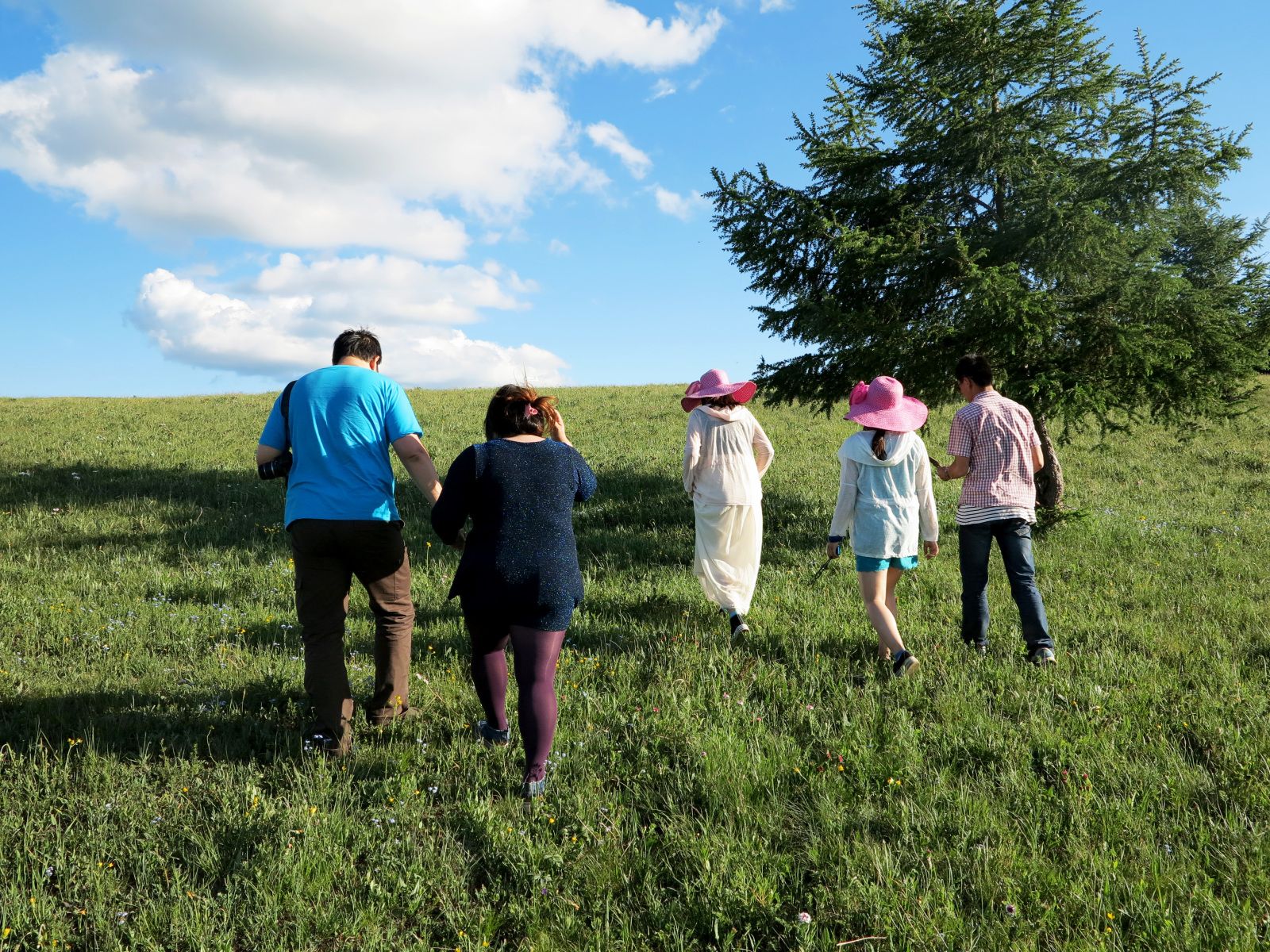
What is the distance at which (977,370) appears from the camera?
19.6 feet

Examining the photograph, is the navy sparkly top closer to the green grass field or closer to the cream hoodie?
the green grass field

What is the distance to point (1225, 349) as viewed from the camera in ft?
30.8

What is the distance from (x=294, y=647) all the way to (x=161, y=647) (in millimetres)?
1044

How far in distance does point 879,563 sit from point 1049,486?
23.7 feet

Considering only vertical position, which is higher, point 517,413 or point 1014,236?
point 1014,236

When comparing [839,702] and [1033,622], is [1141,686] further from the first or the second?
[839,702]

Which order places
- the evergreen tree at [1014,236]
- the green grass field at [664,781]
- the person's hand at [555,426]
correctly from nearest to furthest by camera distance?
1. the green grass field at [664,781]
2. the person's hand at [555,426]
3. the evergreen tree at [1014,236]

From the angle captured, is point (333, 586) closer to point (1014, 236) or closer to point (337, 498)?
point (337, 498)

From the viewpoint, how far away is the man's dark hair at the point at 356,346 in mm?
4613

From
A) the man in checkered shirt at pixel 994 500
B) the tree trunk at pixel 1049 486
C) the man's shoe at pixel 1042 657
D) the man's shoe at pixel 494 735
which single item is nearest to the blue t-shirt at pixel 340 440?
the man's shoe at pixel 494 735

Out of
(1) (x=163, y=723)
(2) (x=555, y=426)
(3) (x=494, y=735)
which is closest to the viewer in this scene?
(2) (x=555, y=426)

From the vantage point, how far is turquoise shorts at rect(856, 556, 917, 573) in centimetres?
544

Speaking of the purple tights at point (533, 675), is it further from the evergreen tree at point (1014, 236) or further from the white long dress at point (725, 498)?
the evergreen tree at point (1014, 236)

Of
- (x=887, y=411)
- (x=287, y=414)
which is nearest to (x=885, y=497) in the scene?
(x=887, y=411)
